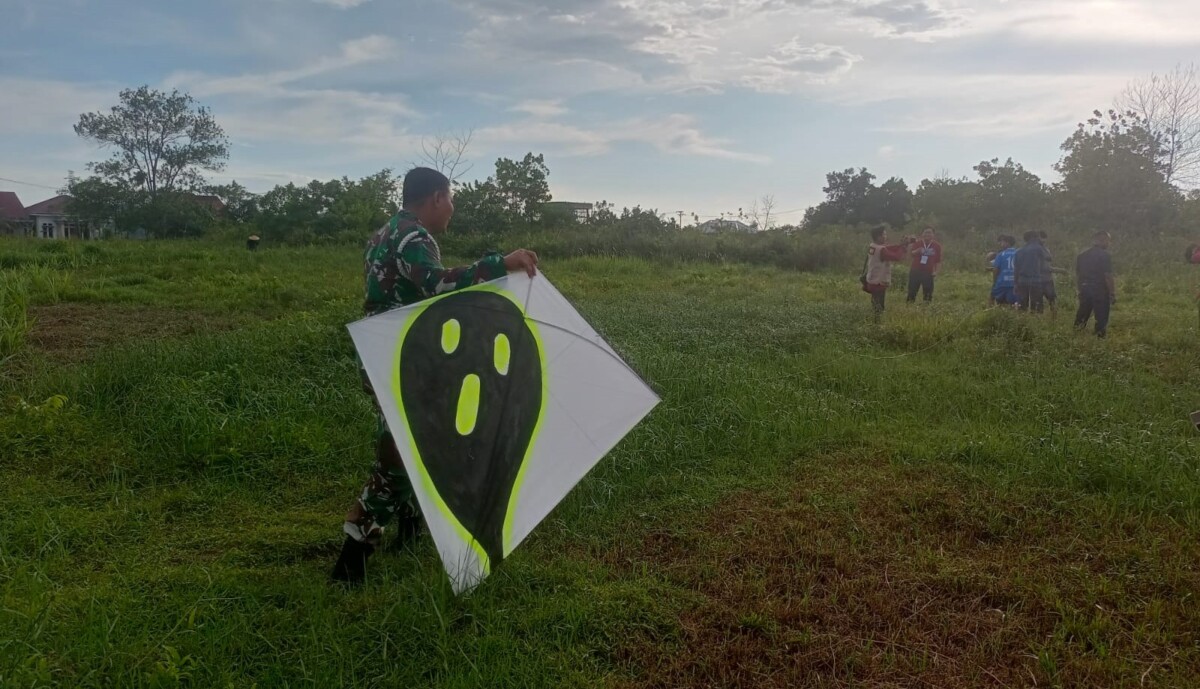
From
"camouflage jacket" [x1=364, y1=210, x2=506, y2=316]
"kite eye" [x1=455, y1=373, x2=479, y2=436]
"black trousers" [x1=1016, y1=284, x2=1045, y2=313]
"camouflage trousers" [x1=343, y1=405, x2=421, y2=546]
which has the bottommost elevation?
"camouflage trousers" [x1=343, y1=405, x2=421, y2=546]

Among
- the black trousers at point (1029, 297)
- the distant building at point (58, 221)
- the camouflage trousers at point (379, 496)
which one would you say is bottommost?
the camouflage trousers at point (379, 496)

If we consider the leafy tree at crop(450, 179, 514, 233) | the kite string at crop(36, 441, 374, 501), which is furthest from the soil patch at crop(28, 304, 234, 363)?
the leafy tree at crop(450, 179, 514, 233)

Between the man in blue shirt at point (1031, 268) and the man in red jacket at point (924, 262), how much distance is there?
1.09 meters

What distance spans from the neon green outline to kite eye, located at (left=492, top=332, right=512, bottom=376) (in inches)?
4.6

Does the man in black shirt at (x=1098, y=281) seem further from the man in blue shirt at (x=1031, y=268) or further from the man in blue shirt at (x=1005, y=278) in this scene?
the man in blue shirt at (x=1005, y=278)

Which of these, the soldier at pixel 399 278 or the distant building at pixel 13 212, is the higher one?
the distant building at pixel 13 212

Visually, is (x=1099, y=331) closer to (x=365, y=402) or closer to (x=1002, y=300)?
(x=1002, y=300)

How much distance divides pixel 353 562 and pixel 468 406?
30.4 inches

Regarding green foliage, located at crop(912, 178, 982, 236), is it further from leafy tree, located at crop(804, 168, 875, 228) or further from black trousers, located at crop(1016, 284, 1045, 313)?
black trousers, located at crop(1016, 284, 1045, 313)

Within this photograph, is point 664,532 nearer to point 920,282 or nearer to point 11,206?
point 920,282

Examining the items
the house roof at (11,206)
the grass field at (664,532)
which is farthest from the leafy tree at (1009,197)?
the house roof at (11,206)

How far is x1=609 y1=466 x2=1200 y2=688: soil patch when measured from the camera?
236cm

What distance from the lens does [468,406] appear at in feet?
8.93

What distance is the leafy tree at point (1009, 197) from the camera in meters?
27.8
